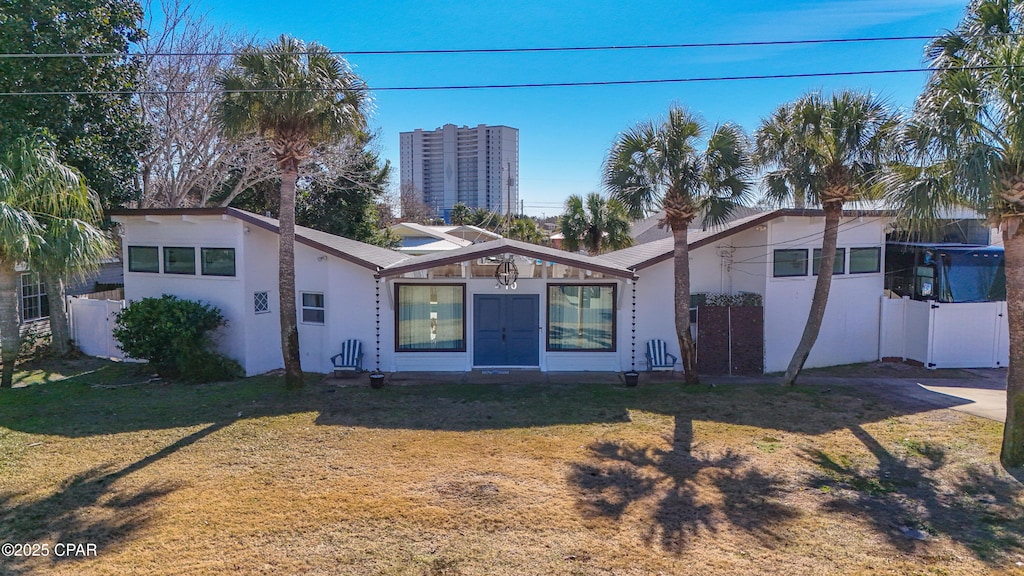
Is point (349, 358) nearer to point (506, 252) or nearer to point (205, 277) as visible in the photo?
point (205, 277)

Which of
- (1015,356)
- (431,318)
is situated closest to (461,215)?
(431,318)

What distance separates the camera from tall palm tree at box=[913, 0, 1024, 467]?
753 centimetres

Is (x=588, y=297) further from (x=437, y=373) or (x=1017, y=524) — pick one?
(x=1017, y=524)

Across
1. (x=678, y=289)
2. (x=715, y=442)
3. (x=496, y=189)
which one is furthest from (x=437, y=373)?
(x=496, y=189)

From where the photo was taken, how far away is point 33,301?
A: 17.4m

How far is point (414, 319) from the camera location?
14750 millimetres

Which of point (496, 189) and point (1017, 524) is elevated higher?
point (496, 189)

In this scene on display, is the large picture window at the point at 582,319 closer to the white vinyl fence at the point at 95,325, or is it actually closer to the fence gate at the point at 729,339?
the fence gate at the point at 729,339

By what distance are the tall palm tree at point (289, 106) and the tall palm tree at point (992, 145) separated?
403 inches

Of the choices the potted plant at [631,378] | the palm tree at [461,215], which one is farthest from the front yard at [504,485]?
the palm tree at [461,215]

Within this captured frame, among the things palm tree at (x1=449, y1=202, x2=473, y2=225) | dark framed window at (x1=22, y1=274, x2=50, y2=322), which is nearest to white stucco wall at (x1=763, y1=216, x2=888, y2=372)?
dark framed window at (x1=22, y1=274, x2=50, y2=322)

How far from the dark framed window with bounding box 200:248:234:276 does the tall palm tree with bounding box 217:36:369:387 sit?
105 inches

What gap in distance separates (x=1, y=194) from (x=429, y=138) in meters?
74.2

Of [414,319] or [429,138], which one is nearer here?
[414,319]
